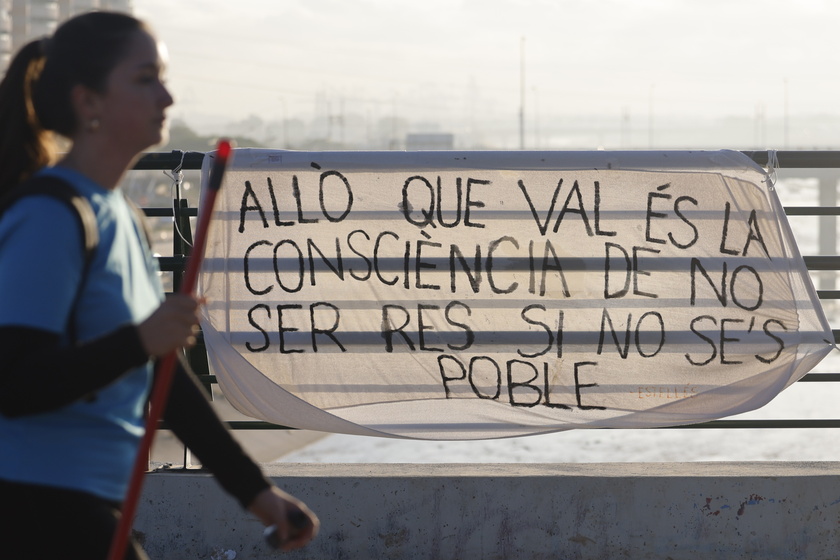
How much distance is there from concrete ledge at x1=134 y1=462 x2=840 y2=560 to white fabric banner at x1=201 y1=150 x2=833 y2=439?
30 centimetres

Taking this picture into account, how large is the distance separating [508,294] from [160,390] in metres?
3.02

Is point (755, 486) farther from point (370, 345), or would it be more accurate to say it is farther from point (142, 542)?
point (142, 542)

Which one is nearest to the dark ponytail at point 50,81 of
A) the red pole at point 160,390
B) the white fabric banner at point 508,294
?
the red pole at point 160,390

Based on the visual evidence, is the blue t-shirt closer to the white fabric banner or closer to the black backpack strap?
the black backpack strap

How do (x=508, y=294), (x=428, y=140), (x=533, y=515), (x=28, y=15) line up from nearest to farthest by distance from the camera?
(x=533, y=515)
(x=508, y=294)
(x=428, y=140)
(x=28, y=15)

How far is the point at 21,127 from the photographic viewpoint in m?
2.14

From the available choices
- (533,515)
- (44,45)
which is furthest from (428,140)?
(44,45)

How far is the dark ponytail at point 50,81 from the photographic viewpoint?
6.71 ft

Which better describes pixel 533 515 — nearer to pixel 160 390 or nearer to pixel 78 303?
pixel 160 390

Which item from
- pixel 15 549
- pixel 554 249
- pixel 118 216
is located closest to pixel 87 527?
pixel 15 549

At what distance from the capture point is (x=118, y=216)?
2049 mm

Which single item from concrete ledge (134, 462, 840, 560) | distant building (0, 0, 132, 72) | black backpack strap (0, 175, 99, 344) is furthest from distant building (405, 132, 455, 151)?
black backpack strap (0, 175, 99, 344)

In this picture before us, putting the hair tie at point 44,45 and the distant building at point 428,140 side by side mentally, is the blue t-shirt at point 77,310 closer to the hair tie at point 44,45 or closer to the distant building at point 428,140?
the hair tie at point 44,45

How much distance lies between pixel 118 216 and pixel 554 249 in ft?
10.2
